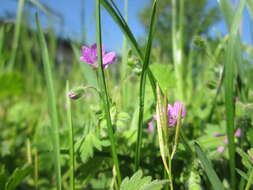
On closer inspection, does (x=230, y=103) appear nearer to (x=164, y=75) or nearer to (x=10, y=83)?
(x=164, y=75)

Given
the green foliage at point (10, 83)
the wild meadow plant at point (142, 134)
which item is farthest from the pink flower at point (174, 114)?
the green foliage at point (10, 83)

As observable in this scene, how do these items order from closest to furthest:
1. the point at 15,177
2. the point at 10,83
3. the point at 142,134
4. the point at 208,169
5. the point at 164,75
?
the point at 208,169 < the point at 15,177 < the point at 142,134 < the point at 164,75 < the point at 10,83

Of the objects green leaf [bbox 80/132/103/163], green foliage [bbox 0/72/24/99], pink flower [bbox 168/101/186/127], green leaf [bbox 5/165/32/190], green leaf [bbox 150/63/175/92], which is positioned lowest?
green leaf [bbox 5/165/32/190]

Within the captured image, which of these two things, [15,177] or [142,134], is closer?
[15,177]

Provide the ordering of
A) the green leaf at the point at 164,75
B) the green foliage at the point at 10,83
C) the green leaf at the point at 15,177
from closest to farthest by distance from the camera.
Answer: the green leaf at the point at 15,177
the green leaf at the point at 164,75
the green foliage at the point at 10,83

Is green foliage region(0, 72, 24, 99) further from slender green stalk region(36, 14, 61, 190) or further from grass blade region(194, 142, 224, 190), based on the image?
grass blade region(194, 142, 224, 190)

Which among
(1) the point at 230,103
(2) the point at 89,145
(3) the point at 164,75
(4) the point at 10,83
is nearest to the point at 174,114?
(1) the point at 230,103

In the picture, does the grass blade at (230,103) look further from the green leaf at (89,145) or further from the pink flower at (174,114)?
the green leaf at (89,145)

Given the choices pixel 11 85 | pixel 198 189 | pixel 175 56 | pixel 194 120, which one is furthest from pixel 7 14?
pixel 198 189

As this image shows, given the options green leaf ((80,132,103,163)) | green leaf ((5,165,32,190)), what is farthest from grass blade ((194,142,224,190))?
green leaf ((5,165,32,190))

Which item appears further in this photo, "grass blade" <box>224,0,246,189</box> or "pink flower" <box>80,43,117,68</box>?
"pink flower" <box>80,43,117,68</box>

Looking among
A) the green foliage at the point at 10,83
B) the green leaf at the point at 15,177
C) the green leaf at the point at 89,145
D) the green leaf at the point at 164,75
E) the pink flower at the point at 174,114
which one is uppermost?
the green foliage at the point at 10,83
